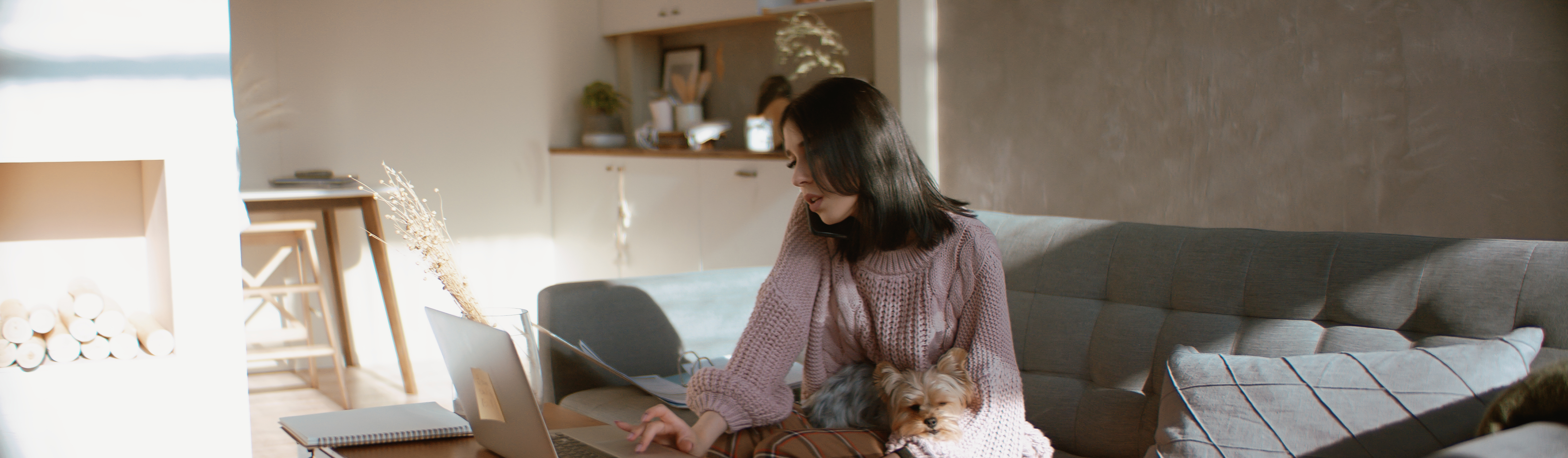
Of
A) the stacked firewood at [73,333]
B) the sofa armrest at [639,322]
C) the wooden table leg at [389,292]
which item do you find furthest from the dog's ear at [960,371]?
the wooden table leg at [389,292]

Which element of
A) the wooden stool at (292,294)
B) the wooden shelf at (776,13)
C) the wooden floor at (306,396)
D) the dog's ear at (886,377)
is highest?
the wooden shelf at (776,13)

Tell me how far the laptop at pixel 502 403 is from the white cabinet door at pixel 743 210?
2050 mm

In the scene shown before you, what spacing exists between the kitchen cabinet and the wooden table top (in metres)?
2.11

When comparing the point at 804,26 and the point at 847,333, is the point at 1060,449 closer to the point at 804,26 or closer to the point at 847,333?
the point at 847,333

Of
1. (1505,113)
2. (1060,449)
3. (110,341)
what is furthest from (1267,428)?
(110,341)

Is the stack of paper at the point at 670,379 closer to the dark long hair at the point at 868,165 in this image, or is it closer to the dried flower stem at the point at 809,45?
the dark long hair at the point at 868,165

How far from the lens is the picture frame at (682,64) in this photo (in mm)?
4371

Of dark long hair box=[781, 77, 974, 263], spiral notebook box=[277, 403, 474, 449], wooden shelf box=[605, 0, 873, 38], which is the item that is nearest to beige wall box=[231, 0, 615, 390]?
wooden shelf box=[605, 0, 873, 38]

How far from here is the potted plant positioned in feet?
14.6

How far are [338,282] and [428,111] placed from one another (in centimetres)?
86

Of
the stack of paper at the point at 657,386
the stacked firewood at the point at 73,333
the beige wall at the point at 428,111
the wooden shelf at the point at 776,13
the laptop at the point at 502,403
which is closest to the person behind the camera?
the laptop at the point at 502,403

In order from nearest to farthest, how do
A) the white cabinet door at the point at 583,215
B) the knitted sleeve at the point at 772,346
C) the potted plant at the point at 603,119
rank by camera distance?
1. the knitted sleeve at the point at 772,346
2. the white cabinet door at the point at 583,215
3. the potted plant at the point at 603,119

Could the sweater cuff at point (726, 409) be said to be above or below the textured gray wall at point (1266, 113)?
below

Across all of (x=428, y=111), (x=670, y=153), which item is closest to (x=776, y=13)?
(x=670, y=153)
